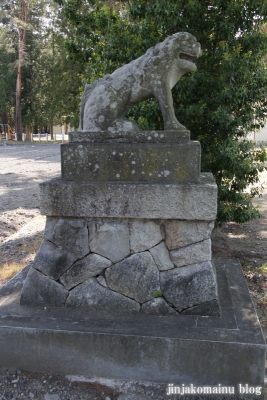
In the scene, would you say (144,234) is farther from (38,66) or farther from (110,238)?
(38,66)

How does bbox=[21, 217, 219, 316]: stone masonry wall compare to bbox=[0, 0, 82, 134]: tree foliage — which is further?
bbox=[0, 0, 82, 134]: tree foliage

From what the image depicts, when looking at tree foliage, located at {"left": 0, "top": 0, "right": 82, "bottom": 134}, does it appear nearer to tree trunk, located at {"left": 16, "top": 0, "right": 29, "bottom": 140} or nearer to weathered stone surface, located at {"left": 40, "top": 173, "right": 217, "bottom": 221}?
tree trunk, located at {"left": 16, "top": 0, "right": 29, "bottom": 140}

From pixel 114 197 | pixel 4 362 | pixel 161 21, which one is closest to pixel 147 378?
pixel 4 362

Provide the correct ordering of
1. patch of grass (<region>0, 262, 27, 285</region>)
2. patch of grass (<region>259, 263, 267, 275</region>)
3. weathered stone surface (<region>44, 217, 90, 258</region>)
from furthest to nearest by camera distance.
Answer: patch of grass (<region>259, 263, 267, 275</region>) → patch of grass (<region>0, 262, 27, 285</region>) → weathered stone surface (<region>44, 217, 90, 258</region>)

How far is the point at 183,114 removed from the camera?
5.03 meters

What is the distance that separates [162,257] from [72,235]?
0.74m

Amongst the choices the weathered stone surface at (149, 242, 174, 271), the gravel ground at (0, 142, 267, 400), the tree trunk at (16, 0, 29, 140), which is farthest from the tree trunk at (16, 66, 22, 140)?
the weathered stone surface at (149, 242, 174, 271)

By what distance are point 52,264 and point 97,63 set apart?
4.12m

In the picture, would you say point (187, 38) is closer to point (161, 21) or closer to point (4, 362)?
point (161, 21)

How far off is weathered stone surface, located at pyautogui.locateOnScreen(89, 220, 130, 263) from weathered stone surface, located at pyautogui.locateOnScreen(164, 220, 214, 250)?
0.34 meters

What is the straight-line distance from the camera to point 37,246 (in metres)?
5.78

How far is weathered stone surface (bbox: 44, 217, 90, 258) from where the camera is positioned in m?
3.06

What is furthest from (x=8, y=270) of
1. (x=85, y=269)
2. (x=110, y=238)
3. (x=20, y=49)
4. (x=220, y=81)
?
(x=20, y=49)

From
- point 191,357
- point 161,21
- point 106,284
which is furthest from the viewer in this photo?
point 161,21
